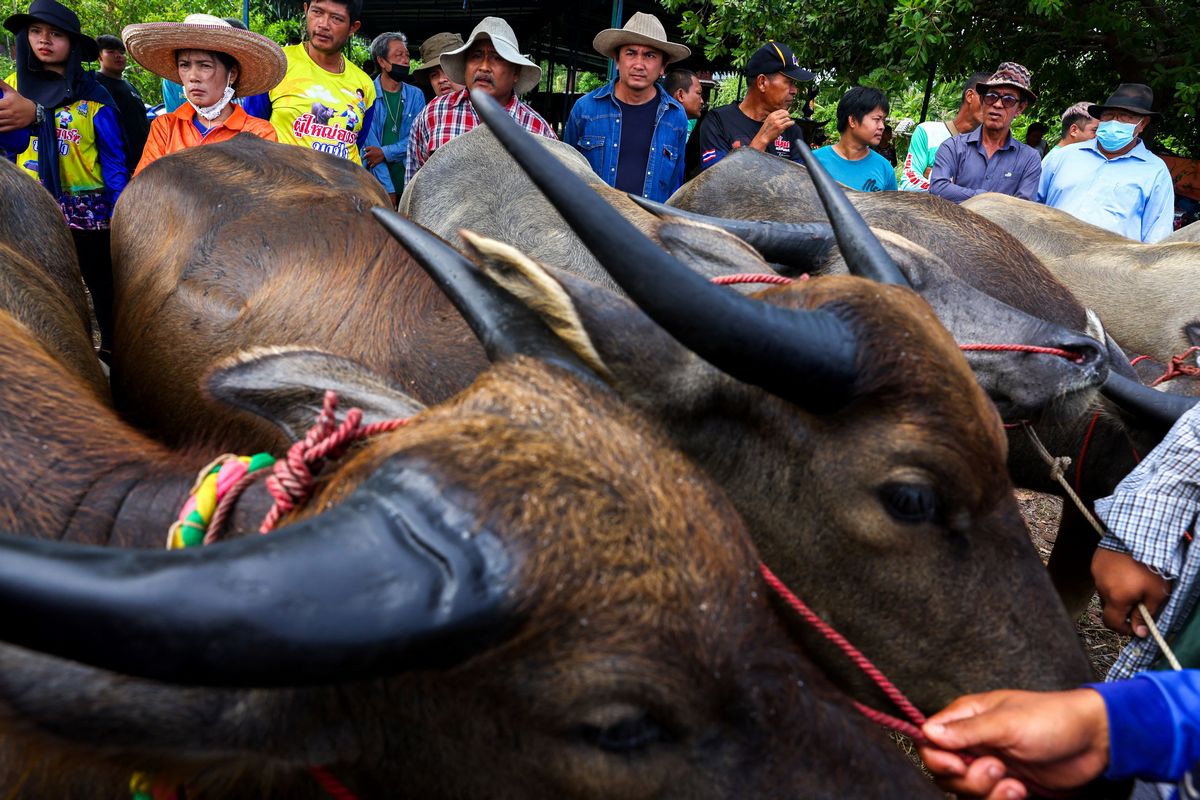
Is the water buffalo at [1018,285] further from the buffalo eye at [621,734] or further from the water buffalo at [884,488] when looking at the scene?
the buffalo eye at [621,734]

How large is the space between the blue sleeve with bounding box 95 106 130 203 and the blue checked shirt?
20.2 ft

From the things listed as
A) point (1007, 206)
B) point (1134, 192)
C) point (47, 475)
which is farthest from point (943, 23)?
point (47, 475)

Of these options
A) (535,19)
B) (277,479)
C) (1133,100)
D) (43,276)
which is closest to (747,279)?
(277,479)

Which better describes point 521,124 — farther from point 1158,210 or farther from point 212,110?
point 1158,210

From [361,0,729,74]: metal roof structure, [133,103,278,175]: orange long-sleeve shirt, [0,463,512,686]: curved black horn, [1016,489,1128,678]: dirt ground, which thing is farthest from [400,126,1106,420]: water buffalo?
[361,0,729,74]: metal roof structure

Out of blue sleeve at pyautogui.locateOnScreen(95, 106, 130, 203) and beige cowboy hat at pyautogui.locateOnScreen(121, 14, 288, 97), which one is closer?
beige cowboy hat at pyautogui.locateOnScreen(121, 14, 288, 97)

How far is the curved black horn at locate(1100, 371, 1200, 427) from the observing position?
3.53m

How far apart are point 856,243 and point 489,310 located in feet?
5.21

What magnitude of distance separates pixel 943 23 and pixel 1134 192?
373 centimetres

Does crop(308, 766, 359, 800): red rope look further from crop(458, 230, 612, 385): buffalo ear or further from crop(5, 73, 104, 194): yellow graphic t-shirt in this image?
crop(5, 73, 104, 194): yellow graphic t-shirt

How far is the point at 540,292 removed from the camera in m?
2.11

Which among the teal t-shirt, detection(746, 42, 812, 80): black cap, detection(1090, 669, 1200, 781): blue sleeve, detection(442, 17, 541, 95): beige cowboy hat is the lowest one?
detection(1090, 669, 1200, 781): blue sleeve

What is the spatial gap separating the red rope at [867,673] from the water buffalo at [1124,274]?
3.61 meters

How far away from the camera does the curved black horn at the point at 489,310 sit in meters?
1.95
